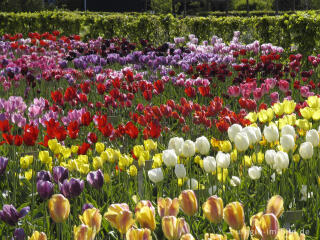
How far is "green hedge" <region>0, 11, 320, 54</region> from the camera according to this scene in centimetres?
952

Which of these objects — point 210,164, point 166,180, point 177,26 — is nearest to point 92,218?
point 210,164

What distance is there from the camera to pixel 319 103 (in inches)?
148

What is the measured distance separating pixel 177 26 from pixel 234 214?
508 inches

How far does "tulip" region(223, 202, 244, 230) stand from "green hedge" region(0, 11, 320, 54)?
26.1 ft

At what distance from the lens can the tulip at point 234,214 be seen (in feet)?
5.81

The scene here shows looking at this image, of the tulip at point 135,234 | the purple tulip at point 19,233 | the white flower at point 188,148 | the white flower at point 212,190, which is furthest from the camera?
the white flower at point 212,190

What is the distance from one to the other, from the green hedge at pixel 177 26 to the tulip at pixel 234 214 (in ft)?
26.1

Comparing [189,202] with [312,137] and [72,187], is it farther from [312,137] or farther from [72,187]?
[312,137]

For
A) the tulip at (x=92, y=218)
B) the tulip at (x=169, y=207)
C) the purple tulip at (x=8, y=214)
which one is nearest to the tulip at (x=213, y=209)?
the tulip at (x=169, y=207)

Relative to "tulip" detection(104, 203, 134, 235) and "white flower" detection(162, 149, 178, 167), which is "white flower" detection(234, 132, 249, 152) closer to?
"white flower" detection(162, 149, 178, 167)

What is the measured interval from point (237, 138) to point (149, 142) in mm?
685

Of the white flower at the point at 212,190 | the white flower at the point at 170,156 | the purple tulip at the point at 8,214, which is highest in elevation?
the white flower at the point at 170,156

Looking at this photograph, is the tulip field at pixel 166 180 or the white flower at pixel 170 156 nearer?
the tulip field at pixel 166 180

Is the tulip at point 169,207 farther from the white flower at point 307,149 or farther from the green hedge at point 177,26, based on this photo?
the green hedge at point 177,26
